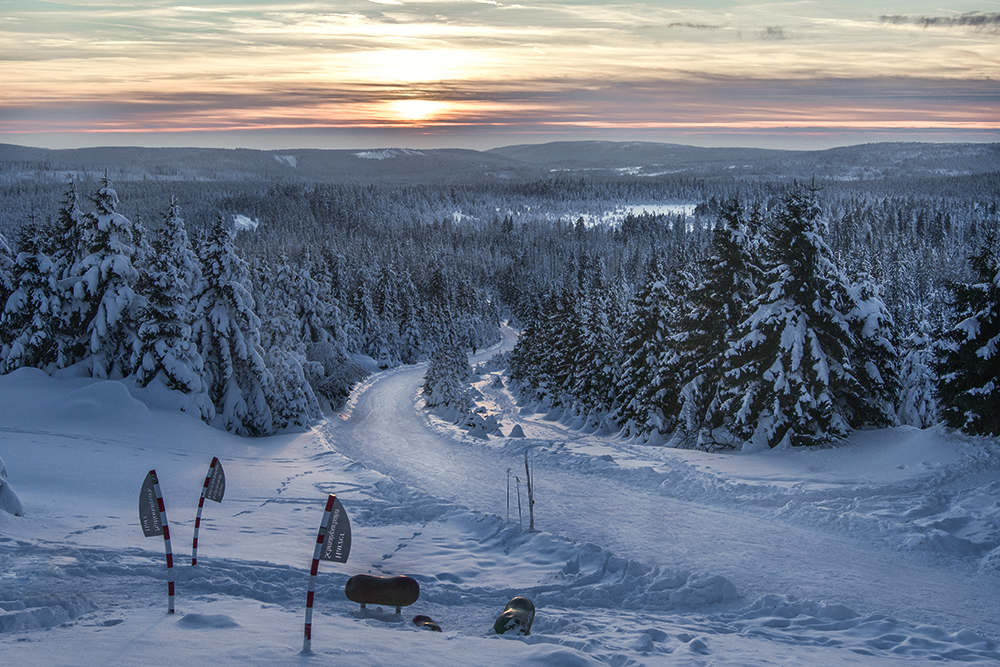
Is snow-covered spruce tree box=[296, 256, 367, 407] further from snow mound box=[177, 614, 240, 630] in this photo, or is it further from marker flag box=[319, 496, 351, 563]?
marker flag box=[319, 496, 351, 563]

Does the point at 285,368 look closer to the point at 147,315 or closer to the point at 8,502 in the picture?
the point at 147,315

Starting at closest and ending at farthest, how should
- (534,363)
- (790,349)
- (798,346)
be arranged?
(798,346), (790,349), (534,363)

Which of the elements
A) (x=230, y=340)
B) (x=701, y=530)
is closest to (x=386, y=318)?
(x=230, y=340)

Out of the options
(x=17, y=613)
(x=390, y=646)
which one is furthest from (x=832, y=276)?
(x=17, y=613)

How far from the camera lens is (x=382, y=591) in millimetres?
9508

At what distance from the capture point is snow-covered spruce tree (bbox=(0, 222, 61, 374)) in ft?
90.4

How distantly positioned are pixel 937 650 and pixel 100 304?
28.9 metres

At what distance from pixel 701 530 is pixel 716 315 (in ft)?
49.6

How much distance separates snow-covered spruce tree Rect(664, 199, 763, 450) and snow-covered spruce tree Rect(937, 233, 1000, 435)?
790 centimetres

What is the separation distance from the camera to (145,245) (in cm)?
2995

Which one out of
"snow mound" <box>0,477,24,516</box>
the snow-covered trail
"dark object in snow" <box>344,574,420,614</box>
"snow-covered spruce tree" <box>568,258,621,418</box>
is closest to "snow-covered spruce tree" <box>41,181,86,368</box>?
the snow-covered trail

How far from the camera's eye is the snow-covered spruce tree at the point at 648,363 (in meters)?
30.1

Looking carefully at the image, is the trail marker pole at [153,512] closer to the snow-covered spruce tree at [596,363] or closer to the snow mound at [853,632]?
the snow mound at [853,632]

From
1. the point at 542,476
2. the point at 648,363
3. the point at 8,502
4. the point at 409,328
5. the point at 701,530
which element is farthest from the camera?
the point at 409,328
